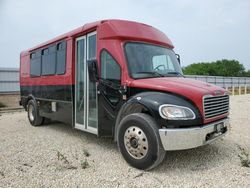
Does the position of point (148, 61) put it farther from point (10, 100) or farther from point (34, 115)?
point (10, 100)

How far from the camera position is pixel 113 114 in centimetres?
514

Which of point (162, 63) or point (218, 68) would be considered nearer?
point (162, 63)

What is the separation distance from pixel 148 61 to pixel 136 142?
1694mm

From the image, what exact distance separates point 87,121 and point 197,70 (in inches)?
2672

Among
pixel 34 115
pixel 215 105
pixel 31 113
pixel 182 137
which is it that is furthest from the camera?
pixel 31 113

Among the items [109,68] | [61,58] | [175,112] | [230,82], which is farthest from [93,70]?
[230,82]

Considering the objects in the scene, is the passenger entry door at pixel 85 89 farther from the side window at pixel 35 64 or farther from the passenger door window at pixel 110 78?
the side window at pixel 35 64

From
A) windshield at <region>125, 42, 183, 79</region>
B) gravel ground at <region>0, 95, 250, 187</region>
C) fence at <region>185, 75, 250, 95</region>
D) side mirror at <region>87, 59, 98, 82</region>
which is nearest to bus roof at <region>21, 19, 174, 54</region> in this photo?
windshield at <region>125, 42, 183, 79</region>

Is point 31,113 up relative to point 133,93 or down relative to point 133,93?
down

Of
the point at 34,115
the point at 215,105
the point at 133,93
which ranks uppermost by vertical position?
the point at 133,93

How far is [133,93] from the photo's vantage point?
4.75 metres

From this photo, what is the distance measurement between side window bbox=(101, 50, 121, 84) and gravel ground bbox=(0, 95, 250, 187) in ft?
5.18

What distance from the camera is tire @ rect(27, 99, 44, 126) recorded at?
869 cm

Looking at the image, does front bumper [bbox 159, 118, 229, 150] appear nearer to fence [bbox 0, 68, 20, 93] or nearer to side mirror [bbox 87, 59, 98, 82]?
side mirror [bbox 87, 59, 98, 82]
